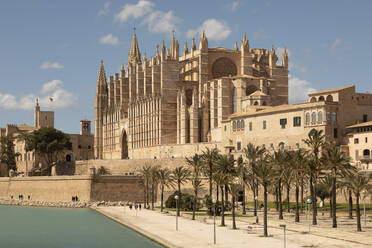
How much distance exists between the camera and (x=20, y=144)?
104m

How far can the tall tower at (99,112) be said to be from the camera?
11000 centimetres

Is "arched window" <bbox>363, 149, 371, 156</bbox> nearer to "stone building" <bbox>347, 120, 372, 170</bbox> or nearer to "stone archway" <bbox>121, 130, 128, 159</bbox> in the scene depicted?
"stone building" <bbox>347, 120, 372, 170</bbox>

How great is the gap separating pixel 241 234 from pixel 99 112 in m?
76.6

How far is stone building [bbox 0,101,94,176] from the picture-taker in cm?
10000

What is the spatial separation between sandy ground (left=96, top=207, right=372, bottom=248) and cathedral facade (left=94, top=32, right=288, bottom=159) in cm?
2460

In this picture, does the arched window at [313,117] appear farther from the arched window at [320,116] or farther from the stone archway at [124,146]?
the stone archway at [124,146]

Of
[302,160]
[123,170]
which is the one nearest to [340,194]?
[302,160]

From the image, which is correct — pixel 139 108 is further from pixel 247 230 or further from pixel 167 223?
pixel 247 230

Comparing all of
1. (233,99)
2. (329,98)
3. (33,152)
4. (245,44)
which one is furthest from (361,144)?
(33,152)

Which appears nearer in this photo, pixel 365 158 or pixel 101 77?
pixel 365 158

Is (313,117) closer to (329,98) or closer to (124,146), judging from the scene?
(329,98)

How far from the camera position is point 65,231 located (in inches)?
1865

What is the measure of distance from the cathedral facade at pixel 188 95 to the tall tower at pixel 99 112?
3623mm

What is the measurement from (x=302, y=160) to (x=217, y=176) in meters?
6.20
